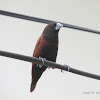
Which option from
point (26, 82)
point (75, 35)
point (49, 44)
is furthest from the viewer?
point (75, 35)

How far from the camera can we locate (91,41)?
236 cm

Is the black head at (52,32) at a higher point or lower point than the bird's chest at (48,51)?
higher

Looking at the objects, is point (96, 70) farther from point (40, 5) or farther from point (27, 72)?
point (40, 5)

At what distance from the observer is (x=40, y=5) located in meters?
2.31

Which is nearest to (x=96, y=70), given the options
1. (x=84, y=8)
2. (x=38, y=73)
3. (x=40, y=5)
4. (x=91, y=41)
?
(x=91, y=41)

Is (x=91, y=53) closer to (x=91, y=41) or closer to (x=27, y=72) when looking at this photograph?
(x=91, y=41)

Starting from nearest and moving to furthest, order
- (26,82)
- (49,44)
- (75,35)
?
(49,44) → (26,82) → (75,35)

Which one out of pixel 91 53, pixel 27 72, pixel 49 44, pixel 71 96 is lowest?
pixel 71 96

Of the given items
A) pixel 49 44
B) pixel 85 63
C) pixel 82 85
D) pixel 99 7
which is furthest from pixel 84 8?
pixel 49 44

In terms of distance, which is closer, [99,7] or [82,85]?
[82,85]

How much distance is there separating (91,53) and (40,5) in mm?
601

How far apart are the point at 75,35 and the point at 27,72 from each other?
20.9 inches

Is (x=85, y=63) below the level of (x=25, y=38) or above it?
below

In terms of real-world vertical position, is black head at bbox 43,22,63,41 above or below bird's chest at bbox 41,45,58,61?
above
